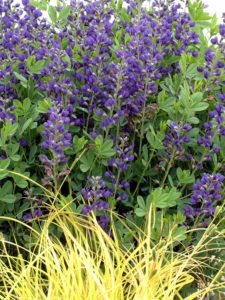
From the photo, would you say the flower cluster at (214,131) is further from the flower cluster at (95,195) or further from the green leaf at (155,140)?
the flower cluster at (95,195)

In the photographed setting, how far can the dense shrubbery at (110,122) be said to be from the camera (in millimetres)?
3197

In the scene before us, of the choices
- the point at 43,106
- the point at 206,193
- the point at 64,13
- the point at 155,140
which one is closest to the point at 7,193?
the point at 43,106

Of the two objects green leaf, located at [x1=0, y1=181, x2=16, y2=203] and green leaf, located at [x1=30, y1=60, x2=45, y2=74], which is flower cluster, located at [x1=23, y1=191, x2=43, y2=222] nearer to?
green leaf, located at [x1=0, y1=181, x2=16, y2=203]

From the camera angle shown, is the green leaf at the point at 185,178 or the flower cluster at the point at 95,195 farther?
the green leaf at the point at 185,178

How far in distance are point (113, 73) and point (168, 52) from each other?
55cm

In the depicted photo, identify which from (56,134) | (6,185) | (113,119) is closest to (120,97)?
(113,119)

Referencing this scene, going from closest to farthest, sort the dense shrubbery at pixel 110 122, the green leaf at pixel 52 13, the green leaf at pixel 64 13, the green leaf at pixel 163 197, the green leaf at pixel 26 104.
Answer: the green leaf at pixel 163 197 < the dense shrubbery at pixel 110 122 < the green leaf at pixel 26 104 < the green leaf at pixel 64 13 < the green leaf at pixel 52 13

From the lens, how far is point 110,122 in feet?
10.6

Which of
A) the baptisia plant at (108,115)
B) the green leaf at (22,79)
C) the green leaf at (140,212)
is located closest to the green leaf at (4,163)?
the baptisia plant at (108,115)

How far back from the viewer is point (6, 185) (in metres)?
3.26

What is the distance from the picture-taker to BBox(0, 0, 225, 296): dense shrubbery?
3.20 metres

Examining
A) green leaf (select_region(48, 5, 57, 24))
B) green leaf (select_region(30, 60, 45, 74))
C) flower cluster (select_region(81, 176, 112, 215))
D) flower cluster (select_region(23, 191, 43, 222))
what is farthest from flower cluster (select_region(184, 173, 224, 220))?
green leaf (select_region(48, 5, 57, 24))

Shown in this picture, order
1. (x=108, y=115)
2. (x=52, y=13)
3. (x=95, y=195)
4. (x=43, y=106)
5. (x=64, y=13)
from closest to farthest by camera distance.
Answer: (x=95, y=195) → (x=43, y=106) → (x=108, y=115) → (x=64, y=13) → (x=52, y=13)

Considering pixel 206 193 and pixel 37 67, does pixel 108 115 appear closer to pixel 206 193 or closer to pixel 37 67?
pixel 37 67
